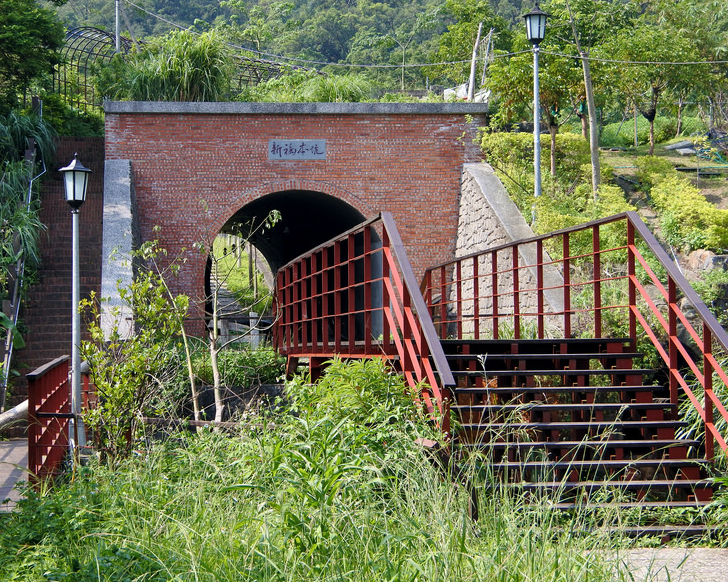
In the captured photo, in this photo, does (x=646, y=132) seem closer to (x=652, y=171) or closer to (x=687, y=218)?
(x=652, y=171)

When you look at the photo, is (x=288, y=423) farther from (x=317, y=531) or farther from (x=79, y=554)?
(x=317, y=531)

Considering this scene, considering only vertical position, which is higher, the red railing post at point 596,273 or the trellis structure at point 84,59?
the trellis structure at point 84,59

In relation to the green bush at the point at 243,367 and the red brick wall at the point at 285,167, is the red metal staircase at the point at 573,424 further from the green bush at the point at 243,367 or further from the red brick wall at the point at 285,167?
Answer: the red brick wall at the point at 285,167

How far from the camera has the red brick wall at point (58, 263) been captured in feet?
41.5

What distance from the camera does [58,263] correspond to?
13969 mm

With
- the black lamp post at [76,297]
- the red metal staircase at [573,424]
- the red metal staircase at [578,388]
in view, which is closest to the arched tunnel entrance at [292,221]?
the black lamp post at [76,297]

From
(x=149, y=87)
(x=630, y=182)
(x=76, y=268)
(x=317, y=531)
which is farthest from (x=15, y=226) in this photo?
(x=317, y=531)

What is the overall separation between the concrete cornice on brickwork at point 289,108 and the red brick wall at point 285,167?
0.08 meters

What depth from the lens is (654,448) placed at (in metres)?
5.50

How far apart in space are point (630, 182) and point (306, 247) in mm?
8460

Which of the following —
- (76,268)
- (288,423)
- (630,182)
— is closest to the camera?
(288,423)

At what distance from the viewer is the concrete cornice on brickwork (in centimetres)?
1434

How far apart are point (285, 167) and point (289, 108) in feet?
3.38

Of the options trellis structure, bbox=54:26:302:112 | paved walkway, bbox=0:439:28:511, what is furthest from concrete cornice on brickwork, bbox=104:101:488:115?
paved walkway, bbox=0:439:28:511
